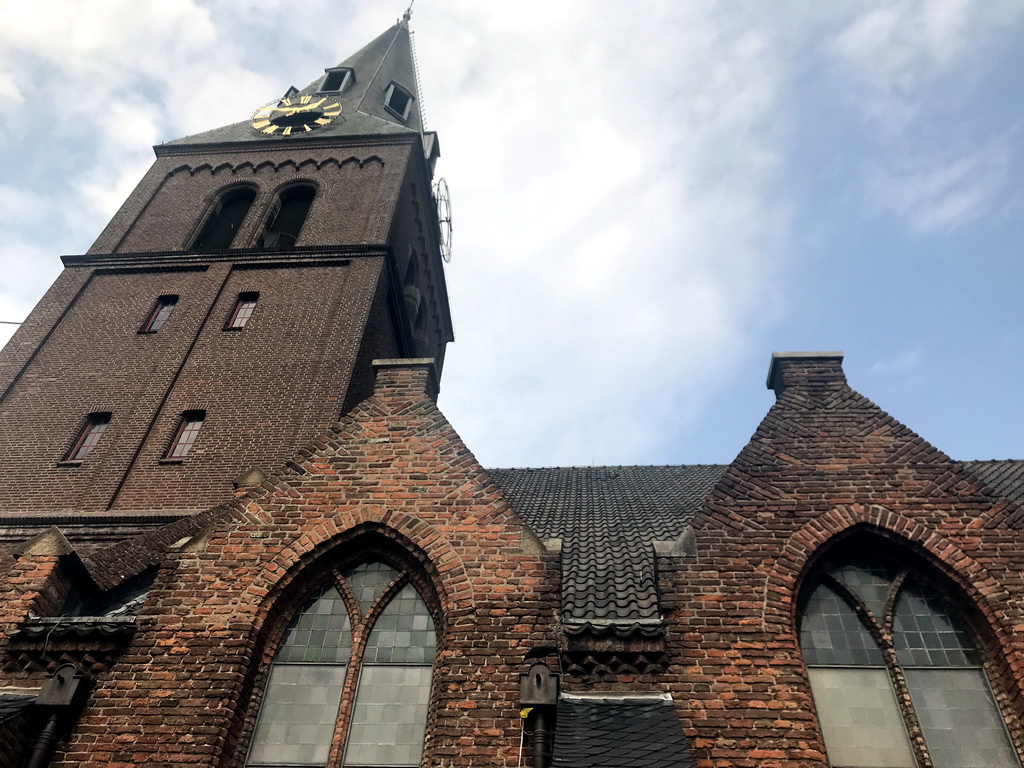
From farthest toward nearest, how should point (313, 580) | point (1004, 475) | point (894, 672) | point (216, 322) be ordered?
point (216, 322) < point (1004, 475) < point (313, 580) < point (894, 672)

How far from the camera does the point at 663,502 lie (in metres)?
12.7

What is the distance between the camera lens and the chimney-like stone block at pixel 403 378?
422 inches

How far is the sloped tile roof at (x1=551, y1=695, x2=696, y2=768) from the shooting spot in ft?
21.5

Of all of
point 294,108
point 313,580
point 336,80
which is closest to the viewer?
point 313,580

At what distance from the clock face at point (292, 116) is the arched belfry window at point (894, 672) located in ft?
68.0

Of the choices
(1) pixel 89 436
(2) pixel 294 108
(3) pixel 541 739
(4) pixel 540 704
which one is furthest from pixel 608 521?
(2) pixel 294 108

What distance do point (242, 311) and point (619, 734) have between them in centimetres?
1350

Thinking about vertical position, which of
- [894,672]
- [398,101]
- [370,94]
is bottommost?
[894,672]

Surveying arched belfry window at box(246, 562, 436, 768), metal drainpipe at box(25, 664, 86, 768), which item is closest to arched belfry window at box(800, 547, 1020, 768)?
arched belfry window at box(246, 562, 436, 768)

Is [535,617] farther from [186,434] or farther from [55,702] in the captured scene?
[186,434]

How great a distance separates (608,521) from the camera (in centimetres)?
1141

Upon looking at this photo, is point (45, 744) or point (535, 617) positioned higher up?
point (535, 617)

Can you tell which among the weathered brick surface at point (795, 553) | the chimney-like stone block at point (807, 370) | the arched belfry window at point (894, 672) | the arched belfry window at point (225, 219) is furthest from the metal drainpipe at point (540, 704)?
the arched belfry window at point (225, 219)

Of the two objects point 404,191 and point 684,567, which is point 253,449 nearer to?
point 684,567
